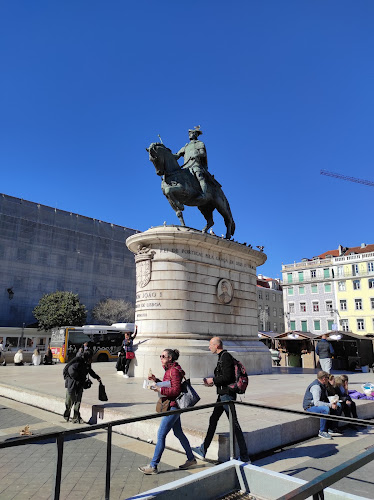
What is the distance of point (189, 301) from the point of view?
14672mm

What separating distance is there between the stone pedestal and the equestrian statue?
1.46m

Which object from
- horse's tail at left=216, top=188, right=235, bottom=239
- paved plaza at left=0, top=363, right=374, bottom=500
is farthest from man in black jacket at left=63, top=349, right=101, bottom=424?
horse's tail at left=216, top=188, right=235, bottom=239

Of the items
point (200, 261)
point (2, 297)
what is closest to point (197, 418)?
point (200, 261)

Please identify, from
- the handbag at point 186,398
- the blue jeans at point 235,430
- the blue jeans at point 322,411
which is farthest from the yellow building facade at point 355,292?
the handbag at point 186,398

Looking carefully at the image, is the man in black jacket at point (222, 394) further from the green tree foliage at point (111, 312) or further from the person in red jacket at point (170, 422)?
the green tree foliage at point (111, 312)

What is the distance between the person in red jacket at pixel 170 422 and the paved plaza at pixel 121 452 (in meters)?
0.16

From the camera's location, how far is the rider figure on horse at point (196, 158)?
661 inches

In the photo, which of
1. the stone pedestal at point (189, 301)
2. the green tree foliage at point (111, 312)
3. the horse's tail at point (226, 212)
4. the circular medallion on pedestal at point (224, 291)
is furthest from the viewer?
the green tree foliage at point (111, 312)

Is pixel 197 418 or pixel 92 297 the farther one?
pixel 92 297

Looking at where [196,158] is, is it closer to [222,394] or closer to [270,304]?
[222,394]

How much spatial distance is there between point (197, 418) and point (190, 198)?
1098 centimetres

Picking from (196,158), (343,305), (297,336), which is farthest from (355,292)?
(196,158)

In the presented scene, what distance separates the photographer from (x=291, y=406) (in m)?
8.16

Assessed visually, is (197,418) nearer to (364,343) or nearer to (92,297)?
(364,343)
